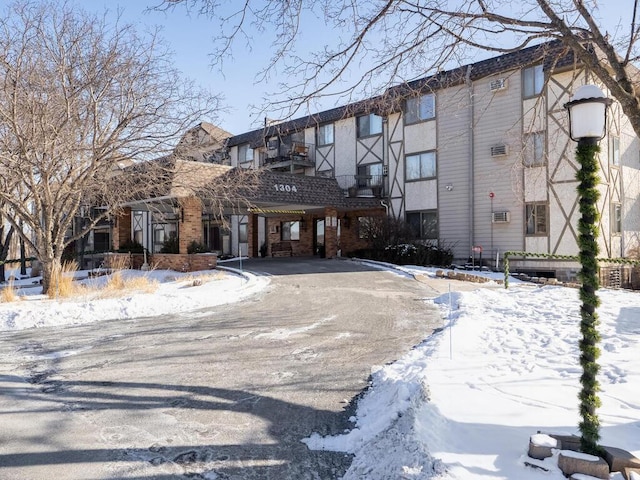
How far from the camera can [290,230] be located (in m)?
29.1

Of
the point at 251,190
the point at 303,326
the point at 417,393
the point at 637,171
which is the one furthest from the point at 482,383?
the point at 637,171

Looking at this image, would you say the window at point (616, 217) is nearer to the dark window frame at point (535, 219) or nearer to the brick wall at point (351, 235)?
the dark window frame at point (535, 219)

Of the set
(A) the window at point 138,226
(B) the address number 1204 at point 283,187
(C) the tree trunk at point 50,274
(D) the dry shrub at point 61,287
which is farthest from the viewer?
(A) the window at point 138,226

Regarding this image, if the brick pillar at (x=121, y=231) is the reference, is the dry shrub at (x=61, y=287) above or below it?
below

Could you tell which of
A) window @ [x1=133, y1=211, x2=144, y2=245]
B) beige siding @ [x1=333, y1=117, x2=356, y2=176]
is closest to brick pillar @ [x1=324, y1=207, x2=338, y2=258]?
beige siding @ [x1=333, y1=117, x2=356, y2=176]

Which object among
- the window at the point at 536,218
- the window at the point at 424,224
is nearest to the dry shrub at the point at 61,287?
the window at the point at 424,224

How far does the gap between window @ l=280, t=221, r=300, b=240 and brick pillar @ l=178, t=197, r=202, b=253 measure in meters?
10.5

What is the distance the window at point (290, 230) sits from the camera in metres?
28.7

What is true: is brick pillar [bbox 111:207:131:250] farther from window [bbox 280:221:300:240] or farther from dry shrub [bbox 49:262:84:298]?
dry shrub [bbox 49:262:84:298]

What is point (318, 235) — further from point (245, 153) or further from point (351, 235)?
point (245, 153)

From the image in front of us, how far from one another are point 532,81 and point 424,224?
7.78m

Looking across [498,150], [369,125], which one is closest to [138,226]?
[369,125]

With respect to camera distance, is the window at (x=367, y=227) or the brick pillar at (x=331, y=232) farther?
the brick pillar at (x=331, y=232)

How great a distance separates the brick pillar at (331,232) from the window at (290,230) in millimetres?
4725
